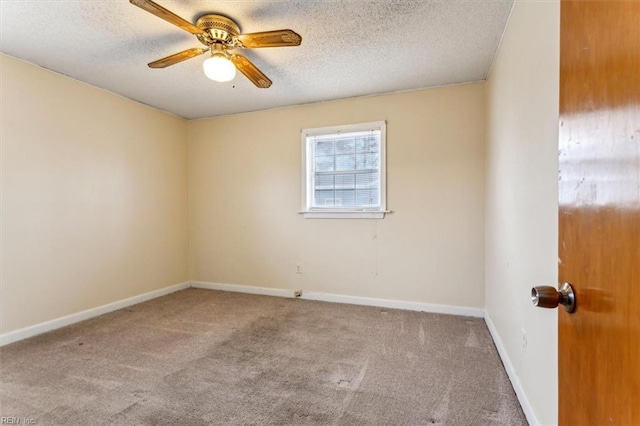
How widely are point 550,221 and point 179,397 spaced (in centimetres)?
225

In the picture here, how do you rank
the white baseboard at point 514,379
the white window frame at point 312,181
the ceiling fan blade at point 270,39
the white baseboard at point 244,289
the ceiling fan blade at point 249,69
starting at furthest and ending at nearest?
the white baseboard at point 244,289
the white window frame at point 312,181
the ceiling fan blade at point 249,69
the ceiling fan blade at point 270,39
the white baseboard at point 514,379

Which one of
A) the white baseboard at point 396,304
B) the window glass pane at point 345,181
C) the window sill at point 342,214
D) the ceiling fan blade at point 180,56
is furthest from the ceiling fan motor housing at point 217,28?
the white baseboard at point 396,304

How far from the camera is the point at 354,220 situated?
12.5 feet

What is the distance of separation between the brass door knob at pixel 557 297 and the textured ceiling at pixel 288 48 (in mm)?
1992

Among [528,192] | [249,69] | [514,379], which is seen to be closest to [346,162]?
[249,69]

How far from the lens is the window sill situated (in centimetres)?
Answer: 369

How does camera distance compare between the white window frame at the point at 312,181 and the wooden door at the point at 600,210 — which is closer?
the wooden door at the point at 600,210

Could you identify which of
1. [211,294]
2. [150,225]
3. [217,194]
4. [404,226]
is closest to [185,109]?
[217,194]

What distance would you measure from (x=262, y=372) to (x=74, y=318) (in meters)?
2.32

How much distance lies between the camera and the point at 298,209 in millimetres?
4062

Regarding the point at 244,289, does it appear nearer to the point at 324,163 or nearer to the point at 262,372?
the point at 324,163

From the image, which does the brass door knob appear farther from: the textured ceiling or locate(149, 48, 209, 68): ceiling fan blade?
locate(149, 48, 209, 68): ceiling fan blade

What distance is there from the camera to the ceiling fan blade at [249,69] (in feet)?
7.77

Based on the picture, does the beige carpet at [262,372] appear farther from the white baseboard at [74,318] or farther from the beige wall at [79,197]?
the beige wall at [79,197]
